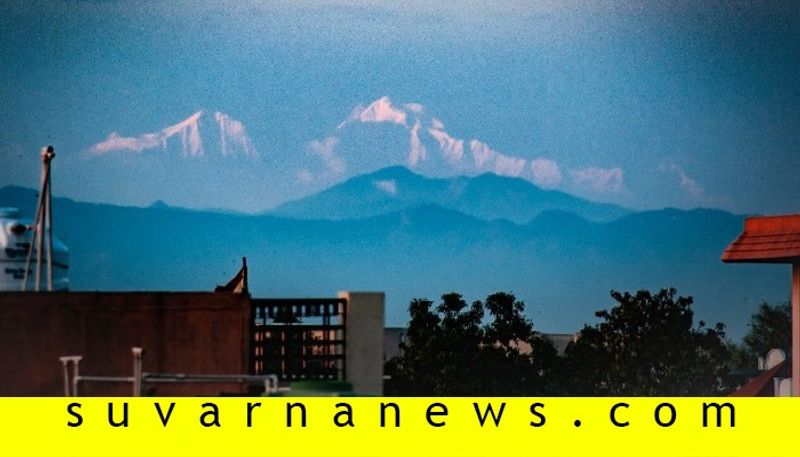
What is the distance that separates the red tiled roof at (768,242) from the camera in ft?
107

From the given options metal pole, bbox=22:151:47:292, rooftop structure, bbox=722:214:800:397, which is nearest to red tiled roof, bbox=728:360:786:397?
rooftop structure, bbox=722:214:800:397

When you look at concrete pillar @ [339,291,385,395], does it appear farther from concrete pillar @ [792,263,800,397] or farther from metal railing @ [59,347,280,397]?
concrete pillar @ [792,263,800,397]

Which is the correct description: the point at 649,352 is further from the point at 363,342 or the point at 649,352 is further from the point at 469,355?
the point at 363,342

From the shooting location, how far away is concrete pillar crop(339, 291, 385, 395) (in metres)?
30.3

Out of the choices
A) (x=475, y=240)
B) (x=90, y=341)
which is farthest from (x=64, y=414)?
(x=475, y=240)

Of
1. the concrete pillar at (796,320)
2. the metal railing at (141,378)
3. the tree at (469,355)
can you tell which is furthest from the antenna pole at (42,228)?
the tree at (469,355)

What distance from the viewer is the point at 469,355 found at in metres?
60.3

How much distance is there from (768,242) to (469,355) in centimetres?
2782

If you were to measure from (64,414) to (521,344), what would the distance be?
41.6 m

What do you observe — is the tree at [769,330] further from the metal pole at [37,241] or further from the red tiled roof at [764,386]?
the metal pole at [37,241]

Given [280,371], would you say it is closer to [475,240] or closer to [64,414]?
[64,414]

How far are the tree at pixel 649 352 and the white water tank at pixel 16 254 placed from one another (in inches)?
1084

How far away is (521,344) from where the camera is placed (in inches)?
2623

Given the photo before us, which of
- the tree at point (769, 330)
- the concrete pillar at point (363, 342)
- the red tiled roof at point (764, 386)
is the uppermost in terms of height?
the tree at point (769, 330)
